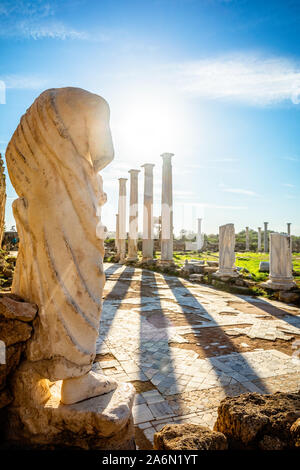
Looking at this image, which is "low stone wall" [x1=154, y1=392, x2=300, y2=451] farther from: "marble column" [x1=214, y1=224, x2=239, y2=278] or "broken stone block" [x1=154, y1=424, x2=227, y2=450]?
"marble column" [x1=214, y1=224, x2=239, y2=278]

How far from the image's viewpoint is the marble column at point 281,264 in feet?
30.8

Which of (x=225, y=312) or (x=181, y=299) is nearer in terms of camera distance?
(x=225, y=312)

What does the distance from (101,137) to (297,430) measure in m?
2.28

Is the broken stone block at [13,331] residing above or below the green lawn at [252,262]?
above

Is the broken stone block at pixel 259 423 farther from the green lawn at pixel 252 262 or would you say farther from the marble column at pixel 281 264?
the green lawn at pixel 252 262

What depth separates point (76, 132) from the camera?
1.80 meters

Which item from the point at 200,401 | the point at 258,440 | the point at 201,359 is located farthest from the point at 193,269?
the point at 258,440

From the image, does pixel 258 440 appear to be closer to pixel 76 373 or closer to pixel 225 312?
pixel 76 373

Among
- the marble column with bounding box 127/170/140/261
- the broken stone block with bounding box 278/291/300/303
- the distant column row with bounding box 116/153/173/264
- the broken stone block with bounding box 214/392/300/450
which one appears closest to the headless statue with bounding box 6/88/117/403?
the broken stone block with bounding box 214/392/300/450

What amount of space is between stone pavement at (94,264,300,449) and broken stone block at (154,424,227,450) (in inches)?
21.5

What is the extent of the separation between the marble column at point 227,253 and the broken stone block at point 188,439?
9.97 metres

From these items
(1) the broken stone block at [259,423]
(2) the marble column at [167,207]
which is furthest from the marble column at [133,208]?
(1) the broken stone block at [259,423]

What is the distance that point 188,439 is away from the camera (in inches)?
69.6

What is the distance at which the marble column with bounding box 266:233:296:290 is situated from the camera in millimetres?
9389
